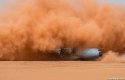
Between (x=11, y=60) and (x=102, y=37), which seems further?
(x=102, y=37)

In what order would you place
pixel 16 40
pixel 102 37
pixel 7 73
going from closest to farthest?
pixel 7 73 → pixel 16 40 → pixel 102 37

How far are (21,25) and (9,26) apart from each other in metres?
0.79

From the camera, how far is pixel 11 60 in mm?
22906

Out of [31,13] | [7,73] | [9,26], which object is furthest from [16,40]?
[7,73]

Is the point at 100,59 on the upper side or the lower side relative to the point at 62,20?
lower

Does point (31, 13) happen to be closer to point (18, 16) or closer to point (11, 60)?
point (18, 16)

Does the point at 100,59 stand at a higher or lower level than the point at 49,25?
lower

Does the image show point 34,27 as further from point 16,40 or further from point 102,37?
point 102,37

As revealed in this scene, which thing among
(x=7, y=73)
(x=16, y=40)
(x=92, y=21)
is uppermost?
(x=92, y=21)

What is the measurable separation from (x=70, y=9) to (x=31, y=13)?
2749 millimetres

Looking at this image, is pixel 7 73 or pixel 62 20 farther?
pixel 62 20

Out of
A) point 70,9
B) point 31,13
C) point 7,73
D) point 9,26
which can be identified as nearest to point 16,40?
point 9,26

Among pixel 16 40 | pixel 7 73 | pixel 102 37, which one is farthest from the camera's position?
pixel 102 37

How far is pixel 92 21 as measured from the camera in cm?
2464
